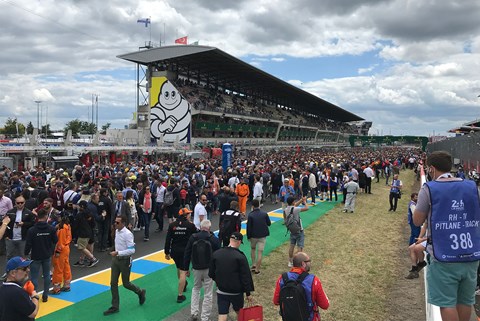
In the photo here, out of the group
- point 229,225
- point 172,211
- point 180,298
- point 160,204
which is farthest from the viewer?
point 160,204

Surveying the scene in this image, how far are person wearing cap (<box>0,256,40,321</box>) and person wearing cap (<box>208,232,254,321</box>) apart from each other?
7.39 ft

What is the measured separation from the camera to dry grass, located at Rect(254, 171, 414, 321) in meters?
7.12

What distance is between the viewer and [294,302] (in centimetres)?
392

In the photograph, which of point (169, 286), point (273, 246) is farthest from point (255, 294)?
point (273, 246)

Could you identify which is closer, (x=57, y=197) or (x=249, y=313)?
(x=249, y=313)

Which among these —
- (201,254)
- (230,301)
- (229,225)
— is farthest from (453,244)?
(229,225)

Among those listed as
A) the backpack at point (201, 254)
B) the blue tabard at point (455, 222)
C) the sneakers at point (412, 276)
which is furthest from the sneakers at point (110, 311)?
the sneakers at point (412, 276)

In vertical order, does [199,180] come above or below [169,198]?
above

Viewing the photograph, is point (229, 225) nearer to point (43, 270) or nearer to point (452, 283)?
point (43, 270)

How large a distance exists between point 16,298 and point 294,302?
9.40 feet

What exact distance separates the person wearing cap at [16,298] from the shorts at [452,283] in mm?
3904

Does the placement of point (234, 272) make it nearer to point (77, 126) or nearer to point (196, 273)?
point (196, 273)

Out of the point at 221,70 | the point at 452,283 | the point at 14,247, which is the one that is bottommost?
the point at 14,247

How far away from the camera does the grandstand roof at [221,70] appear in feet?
168
